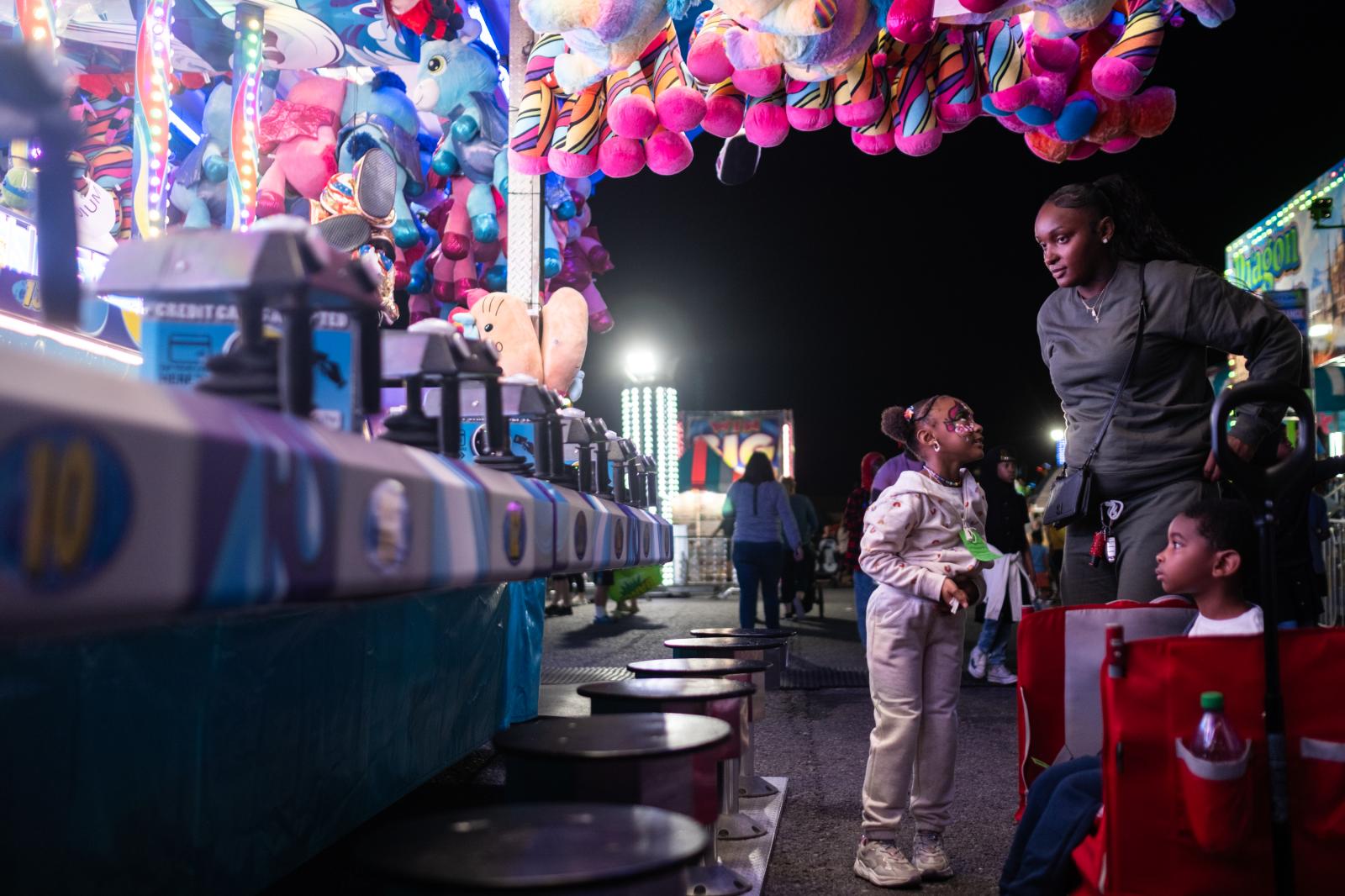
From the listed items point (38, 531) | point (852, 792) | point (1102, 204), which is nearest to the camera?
point (38, 531)

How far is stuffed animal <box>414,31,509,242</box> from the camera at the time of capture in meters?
7.74

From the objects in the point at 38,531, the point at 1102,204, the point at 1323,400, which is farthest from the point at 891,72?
the point at 1323,400

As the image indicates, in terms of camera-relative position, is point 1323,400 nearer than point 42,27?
No

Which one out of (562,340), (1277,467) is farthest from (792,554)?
(1277,467)

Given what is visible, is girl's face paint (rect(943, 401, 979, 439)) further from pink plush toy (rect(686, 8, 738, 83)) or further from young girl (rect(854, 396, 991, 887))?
pink plush toy (rect(686, 8, 738, 83))

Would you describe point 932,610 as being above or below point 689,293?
below

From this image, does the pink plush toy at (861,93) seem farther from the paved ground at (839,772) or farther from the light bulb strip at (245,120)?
the light bulb strip at (245,120)

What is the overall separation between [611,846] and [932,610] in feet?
7.39

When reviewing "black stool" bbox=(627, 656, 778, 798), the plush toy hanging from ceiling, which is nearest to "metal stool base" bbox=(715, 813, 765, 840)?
"black stool" bbox=(627, 656, 778, 798)

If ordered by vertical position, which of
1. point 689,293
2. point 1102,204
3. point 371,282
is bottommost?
point 371,282

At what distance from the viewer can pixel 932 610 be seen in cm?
337

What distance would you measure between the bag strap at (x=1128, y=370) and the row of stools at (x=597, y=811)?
1.09m

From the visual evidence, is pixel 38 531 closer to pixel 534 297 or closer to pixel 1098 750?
pixel 1098 750

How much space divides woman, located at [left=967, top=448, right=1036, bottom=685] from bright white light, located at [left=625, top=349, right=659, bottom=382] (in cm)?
1203
